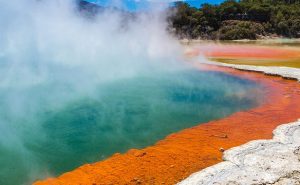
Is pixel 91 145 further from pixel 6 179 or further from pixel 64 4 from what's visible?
pixel 64 4

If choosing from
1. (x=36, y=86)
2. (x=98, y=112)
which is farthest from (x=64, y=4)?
(x=98, y=112)

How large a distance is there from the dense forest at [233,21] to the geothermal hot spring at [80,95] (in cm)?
3013

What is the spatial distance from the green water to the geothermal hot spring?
25 millimetres

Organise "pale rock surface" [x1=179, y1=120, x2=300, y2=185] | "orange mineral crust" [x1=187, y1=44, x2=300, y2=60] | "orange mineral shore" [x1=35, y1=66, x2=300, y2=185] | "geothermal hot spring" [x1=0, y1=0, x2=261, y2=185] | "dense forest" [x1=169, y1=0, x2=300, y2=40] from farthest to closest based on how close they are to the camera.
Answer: "dense forest" [x1=169, y1=0, x2=300, y2=40]
"orange mineral crust" [x1=187, y1=44, x2=300, y2=60]
"geothermal hot spring" [x1=0, y1=0, x2=261, y2=185]
"orange mineral shore" [x1=35, y1=66, x2=300, y2=185]
"pale rock surface" [x1=179, y1=120, x2=300, y2=185]

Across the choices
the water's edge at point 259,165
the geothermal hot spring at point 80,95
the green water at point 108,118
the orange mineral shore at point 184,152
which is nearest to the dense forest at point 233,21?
the geothermal hot spring at point 80,95

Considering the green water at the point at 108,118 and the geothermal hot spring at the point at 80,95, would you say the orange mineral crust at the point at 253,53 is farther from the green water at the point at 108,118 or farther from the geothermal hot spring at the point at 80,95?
the green water at the point at 108,118

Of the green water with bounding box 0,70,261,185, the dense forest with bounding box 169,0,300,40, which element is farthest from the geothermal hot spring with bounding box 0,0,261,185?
the dense forest with bounding box 169,0,300,40

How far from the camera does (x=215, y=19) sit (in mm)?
63531

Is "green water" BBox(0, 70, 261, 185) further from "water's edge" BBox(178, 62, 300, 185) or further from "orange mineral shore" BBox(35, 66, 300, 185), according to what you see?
"water's edge" BBox(178, 62, 300, 185)

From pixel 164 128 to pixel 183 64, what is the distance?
1351 centimetres

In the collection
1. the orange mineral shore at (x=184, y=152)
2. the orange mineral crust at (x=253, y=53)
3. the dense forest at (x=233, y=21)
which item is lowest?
the orange mineral shore at (x=184, y=152)

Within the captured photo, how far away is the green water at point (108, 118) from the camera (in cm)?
845

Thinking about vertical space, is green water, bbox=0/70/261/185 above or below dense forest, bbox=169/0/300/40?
below

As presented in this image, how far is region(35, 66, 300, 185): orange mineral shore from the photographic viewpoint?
715cm
